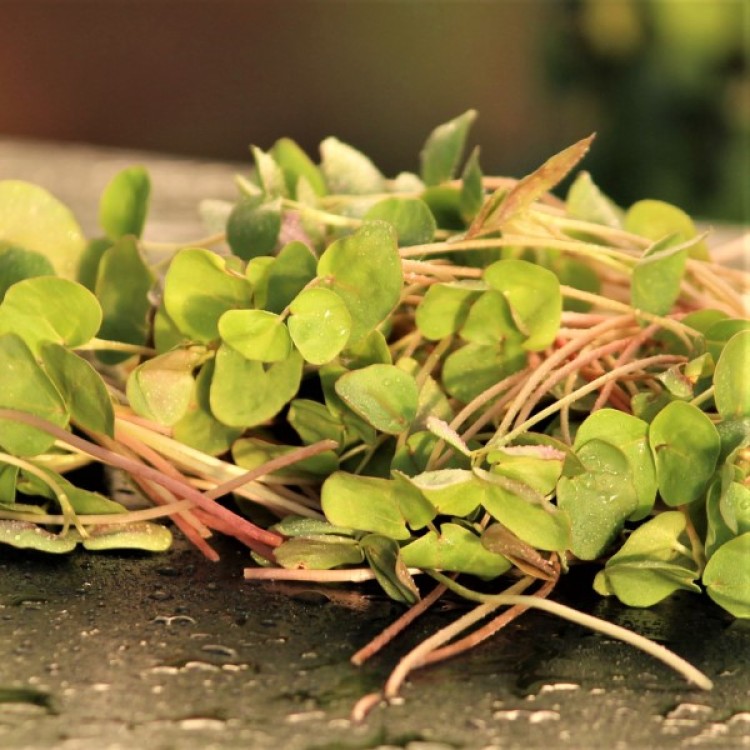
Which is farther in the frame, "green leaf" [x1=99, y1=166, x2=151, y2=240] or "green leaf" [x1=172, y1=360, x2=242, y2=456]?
"green leaf" [x1=99, y1=166, x2=151, y2=240]

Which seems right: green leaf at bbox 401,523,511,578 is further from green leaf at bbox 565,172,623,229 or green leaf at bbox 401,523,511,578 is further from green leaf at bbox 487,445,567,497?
green leaf at bbox 565,172,623,229

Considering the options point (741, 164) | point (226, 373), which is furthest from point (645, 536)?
point (741, 164)

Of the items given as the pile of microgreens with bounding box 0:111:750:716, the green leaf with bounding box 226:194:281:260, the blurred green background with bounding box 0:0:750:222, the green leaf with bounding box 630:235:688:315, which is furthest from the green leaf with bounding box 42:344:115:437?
the blurred green background with bounding box 0:0:750:222

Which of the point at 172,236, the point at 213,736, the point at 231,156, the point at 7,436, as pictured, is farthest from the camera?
the point at 231,156

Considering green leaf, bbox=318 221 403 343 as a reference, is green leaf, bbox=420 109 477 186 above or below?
above

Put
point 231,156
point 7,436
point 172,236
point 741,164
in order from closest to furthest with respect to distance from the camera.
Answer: point 7,436 < point 172,236 < point 741,164 < point 231,156

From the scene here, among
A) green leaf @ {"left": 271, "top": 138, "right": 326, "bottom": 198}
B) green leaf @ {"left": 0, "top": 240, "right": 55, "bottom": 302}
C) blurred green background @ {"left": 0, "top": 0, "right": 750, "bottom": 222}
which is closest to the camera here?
green leaf @ {"left": 0, "top": 240, "right": 55, "bottom": 302}

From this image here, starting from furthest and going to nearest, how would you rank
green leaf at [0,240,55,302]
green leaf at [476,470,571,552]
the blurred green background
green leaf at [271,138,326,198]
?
the blurred green background < green leaf at [271,138,326,198] < green leaf at [0,240,55,302] < green leaf at [476,470,571,552]

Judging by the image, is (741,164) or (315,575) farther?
(741,164)

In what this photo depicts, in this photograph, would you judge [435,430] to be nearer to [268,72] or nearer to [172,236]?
[172,236]
